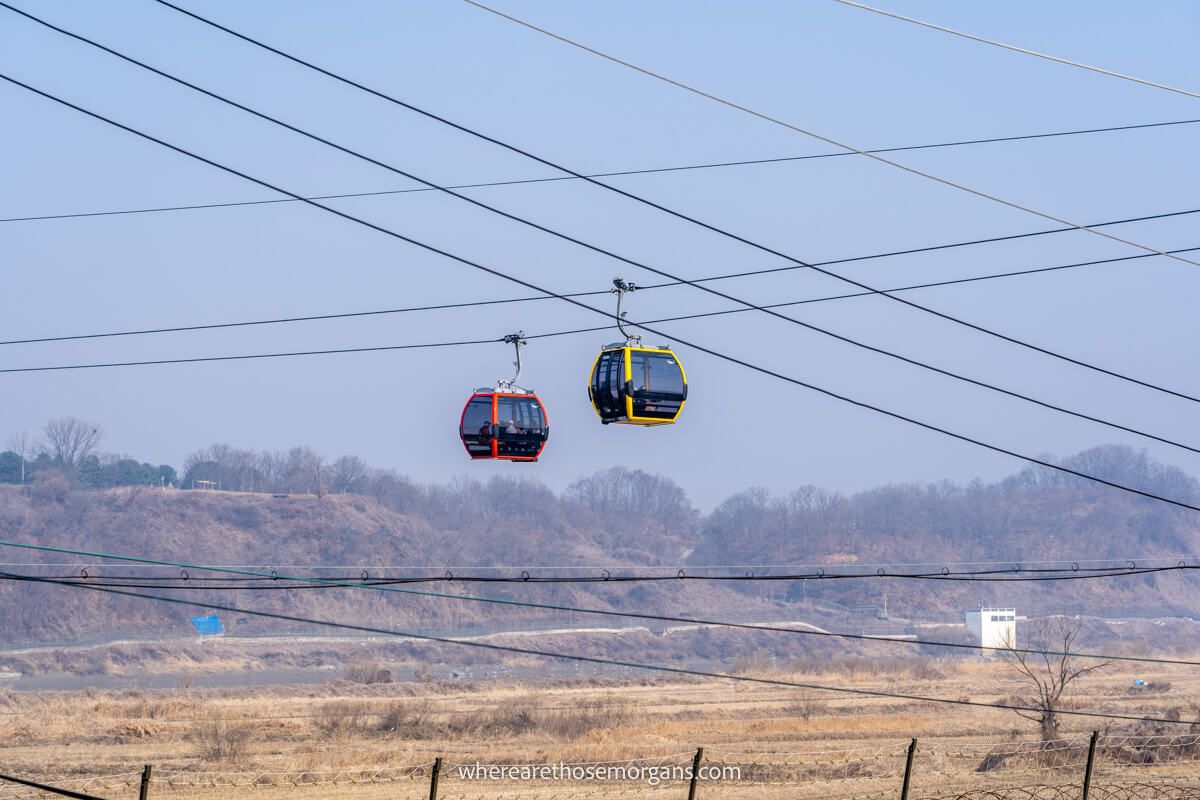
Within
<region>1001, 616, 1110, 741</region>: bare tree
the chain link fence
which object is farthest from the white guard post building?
the chain link fence

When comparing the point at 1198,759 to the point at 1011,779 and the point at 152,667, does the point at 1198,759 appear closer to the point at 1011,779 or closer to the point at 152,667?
the point at 1011,779

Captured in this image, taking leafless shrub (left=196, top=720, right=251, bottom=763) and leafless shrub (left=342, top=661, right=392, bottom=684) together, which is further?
leafless shrub (left=342, top=661, right=392, bottom=684)

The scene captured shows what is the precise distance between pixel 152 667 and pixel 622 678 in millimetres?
41218

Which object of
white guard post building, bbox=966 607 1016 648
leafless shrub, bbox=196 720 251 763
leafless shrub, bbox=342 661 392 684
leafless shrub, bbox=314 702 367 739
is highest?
white guard post building, bbox=966 607 1016 648

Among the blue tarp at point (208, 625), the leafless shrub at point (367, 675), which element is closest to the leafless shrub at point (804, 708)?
the leafless shrub at point (367, 675)

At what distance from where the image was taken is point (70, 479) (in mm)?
180625

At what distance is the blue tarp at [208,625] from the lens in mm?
124375

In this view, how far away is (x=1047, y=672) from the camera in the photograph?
93125 mm

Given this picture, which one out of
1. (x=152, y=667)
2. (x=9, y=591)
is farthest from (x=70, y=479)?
(x=152, y=667)

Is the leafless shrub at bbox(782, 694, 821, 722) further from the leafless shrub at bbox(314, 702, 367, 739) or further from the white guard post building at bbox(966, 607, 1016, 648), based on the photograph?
the white guard post building at bbox(966, 607, 1016, 648)

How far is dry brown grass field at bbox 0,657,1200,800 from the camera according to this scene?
1518 inches

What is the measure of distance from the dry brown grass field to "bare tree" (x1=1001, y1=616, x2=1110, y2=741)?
115cm

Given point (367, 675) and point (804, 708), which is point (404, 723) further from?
point (367, 675)

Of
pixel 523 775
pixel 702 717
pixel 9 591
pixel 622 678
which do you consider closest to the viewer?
pixel 523 775
